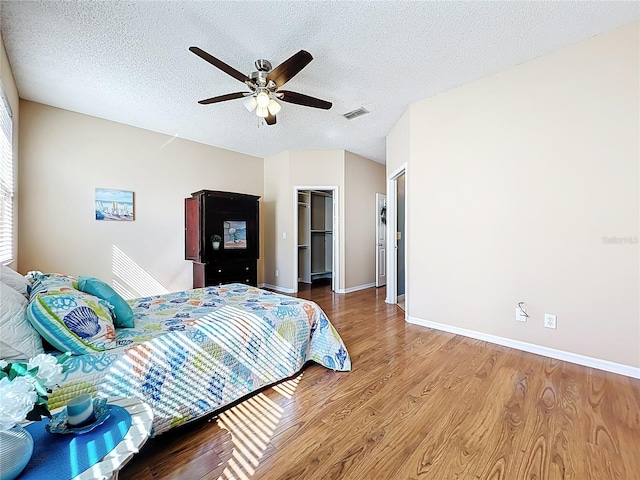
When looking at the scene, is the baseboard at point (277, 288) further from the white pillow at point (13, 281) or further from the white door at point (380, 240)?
the white pillow at point (13, 281)

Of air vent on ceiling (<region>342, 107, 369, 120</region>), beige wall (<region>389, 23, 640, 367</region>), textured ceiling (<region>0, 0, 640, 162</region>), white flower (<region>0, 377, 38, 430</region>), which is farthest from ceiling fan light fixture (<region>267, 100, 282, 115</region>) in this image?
white flower (<region>0, 377, 38, 430</region>)

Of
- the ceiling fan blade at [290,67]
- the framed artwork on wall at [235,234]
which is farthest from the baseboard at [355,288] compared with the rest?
the ceiling fan blade at [290,67]

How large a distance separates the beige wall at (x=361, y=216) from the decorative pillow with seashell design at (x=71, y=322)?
4124 millimetres

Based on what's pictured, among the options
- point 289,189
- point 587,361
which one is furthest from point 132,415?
point 289,189

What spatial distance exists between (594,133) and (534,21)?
3.29 feet

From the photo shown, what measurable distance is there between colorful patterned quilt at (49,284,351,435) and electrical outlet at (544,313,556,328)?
183 cm

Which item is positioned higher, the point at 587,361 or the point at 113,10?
the point at 113,10

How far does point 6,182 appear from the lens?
8.95ft

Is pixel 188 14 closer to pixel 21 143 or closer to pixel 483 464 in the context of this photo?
pixel 21 143

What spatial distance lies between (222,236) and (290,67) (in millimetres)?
2864

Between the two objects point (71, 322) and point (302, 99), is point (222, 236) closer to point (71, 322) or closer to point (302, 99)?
point (302, 99)

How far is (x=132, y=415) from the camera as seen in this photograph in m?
1.04

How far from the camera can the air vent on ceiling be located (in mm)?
3602

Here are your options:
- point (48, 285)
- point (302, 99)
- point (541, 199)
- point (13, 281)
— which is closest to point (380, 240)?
point (541, 199)
